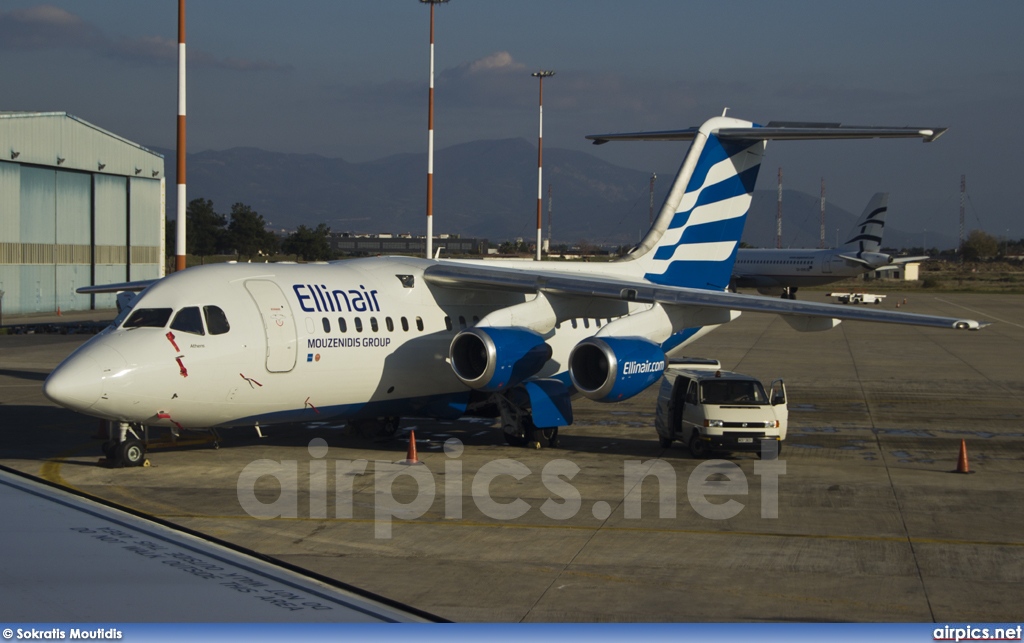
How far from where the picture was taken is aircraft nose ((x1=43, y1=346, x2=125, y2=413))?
48.7ft

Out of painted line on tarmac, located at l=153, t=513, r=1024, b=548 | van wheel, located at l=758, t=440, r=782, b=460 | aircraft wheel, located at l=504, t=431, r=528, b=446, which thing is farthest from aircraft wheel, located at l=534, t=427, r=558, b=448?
painted line on tarmac, located at l=153, t=513, r=1024, b=548

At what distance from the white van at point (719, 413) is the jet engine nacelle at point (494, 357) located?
2.72 metres

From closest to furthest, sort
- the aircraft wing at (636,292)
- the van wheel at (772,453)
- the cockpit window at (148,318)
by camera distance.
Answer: the cockpit window at (148,318), the aircraft wing at (636,292), the van wheel at (772,453)

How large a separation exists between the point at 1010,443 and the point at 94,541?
19097 millimetres

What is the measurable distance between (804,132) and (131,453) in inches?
581

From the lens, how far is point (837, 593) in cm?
1068

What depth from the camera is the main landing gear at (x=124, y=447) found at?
1680 cm

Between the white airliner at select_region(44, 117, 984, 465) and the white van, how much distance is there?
71 centimetres

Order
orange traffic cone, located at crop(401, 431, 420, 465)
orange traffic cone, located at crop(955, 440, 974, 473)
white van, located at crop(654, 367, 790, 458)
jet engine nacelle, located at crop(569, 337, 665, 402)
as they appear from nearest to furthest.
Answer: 1. orange traffic cone, located at crop(955, 440, 974, 473)
2. orange traffic cone, located at crop(401, 431, 420, 465)
3. white van, located at crop(654, 367, 790, 458)
4. jet engine nacelle, located at crop(569, 337, 665, 402)

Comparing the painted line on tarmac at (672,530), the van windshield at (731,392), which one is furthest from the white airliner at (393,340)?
the painted line on tarmac at (672,530)

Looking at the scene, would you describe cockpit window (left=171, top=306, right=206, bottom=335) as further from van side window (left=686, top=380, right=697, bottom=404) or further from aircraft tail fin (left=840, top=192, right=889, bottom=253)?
aircraft tail fin (left=840, top=192, right=889, bottom=253)

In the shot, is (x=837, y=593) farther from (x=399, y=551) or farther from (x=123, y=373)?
(x=123, y=373)

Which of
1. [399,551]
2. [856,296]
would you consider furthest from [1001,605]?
[856,296]

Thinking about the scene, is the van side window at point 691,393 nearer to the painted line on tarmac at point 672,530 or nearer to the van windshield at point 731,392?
the van windshield at point 731,392
